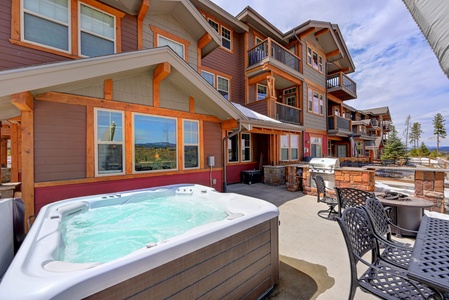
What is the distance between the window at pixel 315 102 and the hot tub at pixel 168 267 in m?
11.0

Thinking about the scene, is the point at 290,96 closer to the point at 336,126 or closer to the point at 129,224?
the point at 336,126

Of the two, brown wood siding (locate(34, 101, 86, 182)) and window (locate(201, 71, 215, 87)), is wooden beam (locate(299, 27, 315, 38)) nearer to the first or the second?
window (locate(201, 71, 215, 87))

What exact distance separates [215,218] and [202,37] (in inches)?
250

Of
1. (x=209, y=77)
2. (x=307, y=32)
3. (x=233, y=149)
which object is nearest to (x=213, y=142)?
(x=233, y=149)

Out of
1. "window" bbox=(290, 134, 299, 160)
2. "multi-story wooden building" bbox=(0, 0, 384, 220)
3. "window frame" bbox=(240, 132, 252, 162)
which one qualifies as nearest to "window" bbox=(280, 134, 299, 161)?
"window" bbox=(290, 134, 299, 160)

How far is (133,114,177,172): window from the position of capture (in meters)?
5.12

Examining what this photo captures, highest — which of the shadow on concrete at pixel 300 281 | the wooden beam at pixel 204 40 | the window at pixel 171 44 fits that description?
the wooden beam at pixel 204 40

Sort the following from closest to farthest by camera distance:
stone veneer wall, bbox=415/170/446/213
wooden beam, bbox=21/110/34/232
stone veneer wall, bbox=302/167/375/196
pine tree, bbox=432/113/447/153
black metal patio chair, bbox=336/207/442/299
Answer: black metal patio chair, bbox=336/207/442/299
wooden beam, bbox=21/110/34/232
stone veneer wall, bbox=415/170/446/213
stone veneer wall, bbox=302/167/375/196
pine tree, bbox=432/113/447/153

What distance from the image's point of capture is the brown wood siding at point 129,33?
5.54 metres

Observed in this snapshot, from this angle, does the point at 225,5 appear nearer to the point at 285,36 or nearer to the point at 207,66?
the point at 207,66

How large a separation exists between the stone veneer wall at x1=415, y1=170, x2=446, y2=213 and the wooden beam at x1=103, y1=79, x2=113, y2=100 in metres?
7.67

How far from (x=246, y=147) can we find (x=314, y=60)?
7.76 metres

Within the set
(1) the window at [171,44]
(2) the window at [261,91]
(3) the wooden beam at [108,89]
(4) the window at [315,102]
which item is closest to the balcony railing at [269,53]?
(2) the window at [261,91]

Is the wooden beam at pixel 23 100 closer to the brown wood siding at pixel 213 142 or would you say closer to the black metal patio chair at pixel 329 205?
the brown wood siding at pixel 213 142
